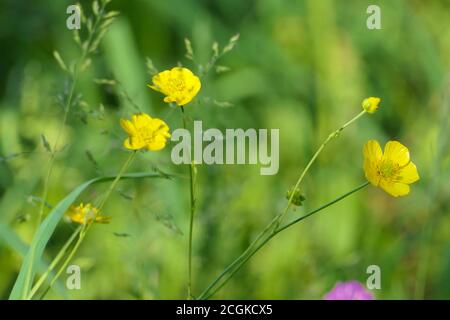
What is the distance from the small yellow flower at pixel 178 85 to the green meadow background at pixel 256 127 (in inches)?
18.9

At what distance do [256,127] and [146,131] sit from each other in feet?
4.83

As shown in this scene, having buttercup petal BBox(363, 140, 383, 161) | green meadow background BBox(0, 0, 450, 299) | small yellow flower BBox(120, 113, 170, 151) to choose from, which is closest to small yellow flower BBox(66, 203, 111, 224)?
small yellow flower BBox(120, 113, 170, 151)

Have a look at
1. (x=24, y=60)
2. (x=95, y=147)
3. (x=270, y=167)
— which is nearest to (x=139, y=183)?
(x=95, y=147)

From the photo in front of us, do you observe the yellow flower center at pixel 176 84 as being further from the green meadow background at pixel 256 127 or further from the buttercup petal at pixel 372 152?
the green meadow background at pixel 256 127

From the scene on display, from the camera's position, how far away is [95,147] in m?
2.14

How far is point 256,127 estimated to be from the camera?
7.89 feet

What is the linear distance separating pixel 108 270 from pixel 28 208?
0.66ft

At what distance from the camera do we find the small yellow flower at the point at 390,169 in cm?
90

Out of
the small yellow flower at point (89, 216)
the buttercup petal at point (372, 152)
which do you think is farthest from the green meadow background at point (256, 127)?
the buttercup petal at point (372, 152)

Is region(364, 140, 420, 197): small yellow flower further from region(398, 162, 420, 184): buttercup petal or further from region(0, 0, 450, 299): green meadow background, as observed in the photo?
region(0, 0, 450, 299): green meadow background

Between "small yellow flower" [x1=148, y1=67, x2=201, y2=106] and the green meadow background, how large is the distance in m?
0.48

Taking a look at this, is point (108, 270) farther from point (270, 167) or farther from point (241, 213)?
point (270, 167)
